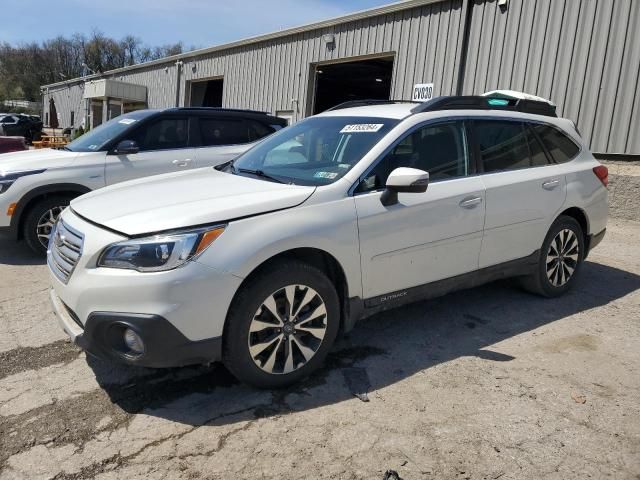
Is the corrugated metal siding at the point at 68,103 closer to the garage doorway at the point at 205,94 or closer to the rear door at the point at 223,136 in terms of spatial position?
the garage doorway at the point at 205,94

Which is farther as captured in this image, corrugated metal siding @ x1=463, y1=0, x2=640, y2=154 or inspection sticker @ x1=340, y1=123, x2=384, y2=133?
corrugated metal siding @ x1=463, y1=0, x2=640, y2=154

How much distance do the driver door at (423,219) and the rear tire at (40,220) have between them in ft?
13.4

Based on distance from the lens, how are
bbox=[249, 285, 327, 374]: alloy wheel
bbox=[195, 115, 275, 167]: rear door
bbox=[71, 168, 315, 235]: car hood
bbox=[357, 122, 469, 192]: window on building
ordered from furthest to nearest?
1. bbox=[195, 115, 275, 167]: rear door
2. bbox=[357, 122, 469, 192]: window on building
3. bbox=[249, 285, 327, 374]: alloy wheel
4. bbox=[71, 168, 315, 235]: car hood

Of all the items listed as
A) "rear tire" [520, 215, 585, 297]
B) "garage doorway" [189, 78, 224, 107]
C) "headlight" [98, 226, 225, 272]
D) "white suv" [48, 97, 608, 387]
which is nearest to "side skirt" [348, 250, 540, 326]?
"white suv" [48, 97, 608, 387]

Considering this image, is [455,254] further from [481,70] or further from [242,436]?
[481,70]

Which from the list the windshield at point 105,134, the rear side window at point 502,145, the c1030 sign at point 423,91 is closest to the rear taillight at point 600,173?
the rear side window at point 502,145

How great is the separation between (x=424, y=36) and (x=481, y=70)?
194 cm

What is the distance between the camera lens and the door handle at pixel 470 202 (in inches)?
156

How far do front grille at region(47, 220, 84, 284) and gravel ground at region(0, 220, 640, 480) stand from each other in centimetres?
70

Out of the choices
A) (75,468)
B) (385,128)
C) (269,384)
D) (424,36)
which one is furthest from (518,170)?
(424,36)

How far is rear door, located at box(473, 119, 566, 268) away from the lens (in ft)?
13.9

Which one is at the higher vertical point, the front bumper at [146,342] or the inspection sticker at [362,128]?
the inspection sticker at [362,128]

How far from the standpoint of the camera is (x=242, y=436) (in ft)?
9.10

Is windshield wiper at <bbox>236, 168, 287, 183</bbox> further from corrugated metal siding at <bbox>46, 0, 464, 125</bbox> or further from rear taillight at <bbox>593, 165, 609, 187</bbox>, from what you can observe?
corrugated metal siding at <bbox>46, 0, 464, 125</bbox>
